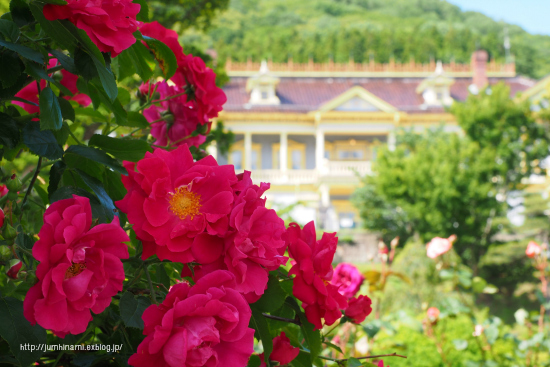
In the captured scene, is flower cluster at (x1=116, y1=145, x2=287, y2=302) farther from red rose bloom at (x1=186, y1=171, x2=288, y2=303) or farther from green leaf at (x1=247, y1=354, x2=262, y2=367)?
green leaf at (x1=247, y1=354, x2=262, y2=367)

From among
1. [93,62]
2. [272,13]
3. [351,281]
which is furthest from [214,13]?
[272,13]

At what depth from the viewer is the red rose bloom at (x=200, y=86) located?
2.77ft

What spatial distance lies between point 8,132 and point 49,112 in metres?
0.11

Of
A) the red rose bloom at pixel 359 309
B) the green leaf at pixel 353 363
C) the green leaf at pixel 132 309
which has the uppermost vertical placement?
the green leaf at pixel 132 309

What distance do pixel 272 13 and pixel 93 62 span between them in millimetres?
53599

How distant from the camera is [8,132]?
643mm

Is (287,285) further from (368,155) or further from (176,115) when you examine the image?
(368,155)

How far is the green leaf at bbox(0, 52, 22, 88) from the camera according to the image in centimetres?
58

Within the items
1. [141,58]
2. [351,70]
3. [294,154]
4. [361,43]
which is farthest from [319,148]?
[141,58]

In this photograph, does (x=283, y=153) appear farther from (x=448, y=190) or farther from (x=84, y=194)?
(x=84, y=194)

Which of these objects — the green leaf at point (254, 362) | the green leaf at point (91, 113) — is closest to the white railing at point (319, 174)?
the green leaf at point (91, 113)

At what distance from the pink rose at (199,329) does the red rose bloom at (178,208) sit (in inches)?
2.1

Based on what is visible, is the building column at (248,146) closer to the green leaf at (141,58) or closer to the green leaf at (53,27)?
the green leaf at (141,58)

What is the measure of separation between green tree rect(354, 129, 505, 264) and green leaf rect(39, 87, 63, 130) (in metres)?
12.3
